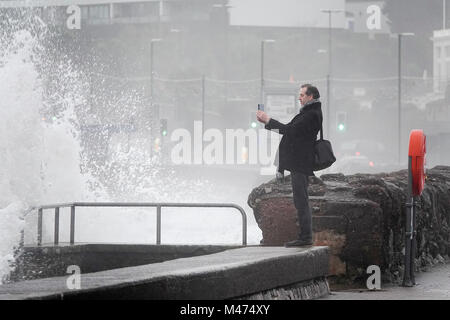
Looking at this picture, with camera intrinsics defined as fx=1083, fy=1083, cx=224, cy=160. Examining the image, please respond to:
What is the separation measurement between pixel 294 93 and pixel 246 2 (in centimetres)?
6512

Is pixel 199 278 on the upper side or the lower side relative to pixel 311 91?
lower

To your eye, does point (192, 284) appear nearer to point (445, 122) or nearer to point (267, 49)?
point (445, 122)

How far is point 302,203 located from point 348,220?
25.4 inches

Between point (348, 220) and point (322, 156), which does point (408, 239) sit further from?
point (322, 156)

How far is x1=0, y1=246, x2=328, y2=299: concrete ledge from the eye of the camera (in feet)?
20.2

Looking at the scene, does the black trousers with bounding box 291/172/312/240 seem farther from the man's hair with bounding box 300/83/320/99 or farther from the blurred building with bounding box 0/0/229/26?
the blurred building with bounding box 0/0/229/26

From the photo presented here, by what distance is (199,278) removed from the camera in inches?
277

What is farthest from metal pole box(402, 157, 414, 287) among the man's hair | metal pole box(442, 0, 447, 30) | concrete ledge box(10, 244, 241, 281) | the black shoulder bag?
metal pole box(442, 0, 447, 30)

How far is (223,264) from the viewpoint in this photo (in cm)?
762


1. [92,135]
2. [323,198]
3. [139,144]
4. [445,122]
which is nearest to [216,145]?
[139,144]

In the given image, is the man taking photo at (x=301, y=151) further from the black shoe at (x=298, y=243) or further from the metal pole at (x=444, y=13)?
the metal pole at (x=444, y=13)

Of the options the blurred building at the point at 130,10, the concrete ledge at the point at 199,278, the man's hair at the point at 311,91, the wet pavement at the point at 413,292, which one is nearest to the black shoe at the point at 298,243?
the concrete ledge at the point at 199,278

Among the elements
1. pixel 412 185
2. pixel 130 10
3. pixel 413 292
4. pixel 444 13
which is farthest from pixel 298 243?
pixel 444 13

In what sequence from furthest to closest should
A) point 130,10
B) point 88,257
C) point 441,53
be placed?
point 130,10 < point 441,53 < point 88,257
